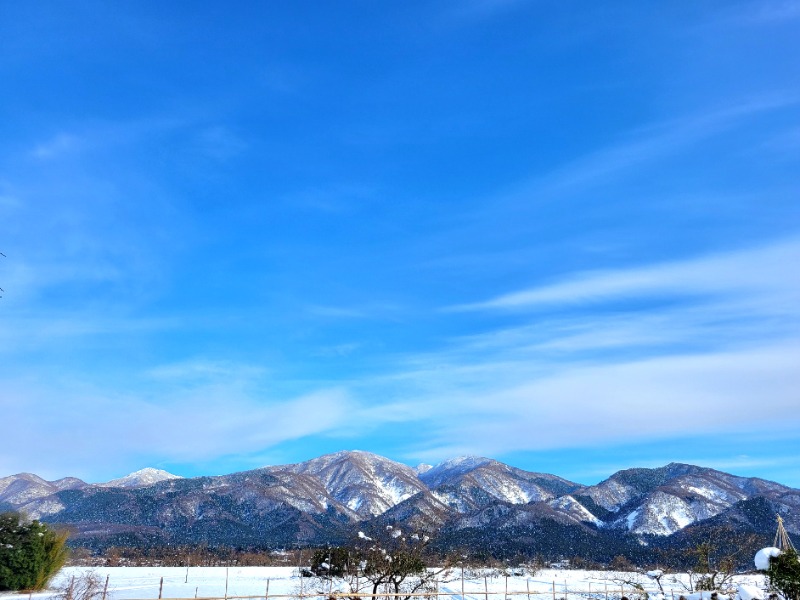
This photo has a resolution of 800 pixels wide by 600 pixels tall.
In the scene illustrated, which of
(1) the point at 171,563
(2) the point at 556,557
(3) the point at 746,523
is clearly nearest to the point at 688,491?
(3) the point at 746,523

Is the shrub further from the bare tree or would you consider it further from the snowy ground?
the bare tree

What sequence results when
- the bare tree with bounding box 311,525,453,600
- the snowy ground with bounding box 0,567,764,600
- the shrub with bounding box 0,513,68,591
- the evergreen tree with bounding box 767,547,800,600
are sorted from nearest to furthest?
1. the evergreen tree with bounding box 767,547,800,600
2. the bare tree with bounding box 311,525,453,600
3. the shrub with bounding box 0,513,68,591
4. the snowy ground with bounding box 0,567,764,600

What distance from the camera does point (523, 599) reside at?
174ft

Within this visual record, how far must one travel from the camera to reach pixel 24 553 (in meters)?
50.0

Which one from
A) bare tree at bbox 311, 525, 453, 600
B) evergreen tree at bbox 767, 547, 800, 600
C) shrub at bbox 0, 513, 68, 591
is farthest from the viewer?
shrub at bbox 0, 513, 68, 591

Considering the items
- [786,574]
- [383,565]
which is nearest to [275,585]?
[383,565]

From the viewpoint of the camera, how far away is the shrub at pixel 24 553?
1937 inches

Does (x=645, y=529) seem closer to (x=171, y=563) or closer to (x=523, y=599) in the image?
(x=171, y=563)

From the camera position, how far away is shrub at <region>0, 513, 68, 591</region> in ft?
161

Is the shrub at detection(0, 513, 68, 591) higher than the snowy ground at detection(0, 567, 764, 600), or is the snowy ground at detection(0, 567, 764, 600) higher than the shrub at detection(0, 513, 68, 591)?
the shrub at detection(0, 513, 68, 591)

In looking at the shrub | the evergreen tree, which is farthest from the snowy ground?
the evergreen tree

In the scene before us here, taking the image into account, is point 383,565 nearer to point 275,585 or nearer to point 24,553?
point 275,585

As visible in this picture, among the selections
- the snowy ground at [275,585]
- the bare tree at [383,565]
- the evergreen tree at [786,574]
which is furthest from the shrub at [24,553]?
the evergreen tree at [786,574]

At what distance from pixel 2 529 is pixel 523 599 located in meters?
39.6
